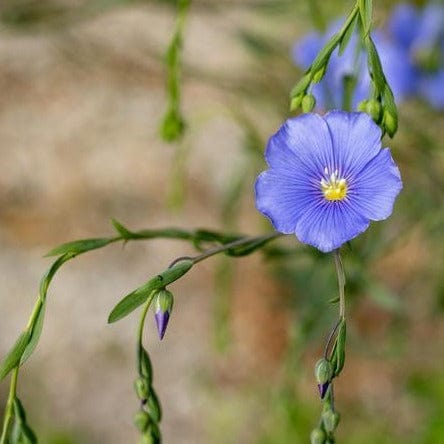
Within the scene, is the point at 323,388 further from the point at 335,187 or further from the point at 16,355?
the point at 16,355

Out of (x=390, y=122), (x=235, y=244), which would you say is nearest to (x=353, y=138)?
(x=390, y=122)

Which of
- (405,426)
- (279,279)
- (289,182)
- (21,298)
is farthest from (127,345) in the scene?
(289,182)

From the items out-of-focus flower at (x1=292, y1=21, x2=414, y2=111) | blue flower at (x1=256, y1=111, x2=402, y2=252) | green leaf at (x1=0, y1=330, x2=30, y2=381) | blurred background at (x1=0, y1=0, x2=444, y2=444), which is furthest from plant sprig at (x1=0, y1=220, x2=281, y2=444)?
blurred background at (x1=0, y1=0, x2=444, y2=444)

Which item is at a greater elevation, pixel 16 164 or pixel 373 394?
pixel 16 164

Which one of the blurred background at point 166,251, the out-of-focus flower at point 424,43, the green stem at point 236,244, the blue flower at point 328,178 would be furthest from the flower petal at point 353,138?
the blurred background at point 166,251

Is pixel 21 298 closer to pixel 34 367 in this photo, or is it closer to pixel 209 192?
pixel 34 367

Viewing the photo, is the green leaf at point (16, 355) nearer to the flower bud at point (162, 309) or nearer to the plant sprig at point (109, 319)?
the plant sprig at point (109, 319)
